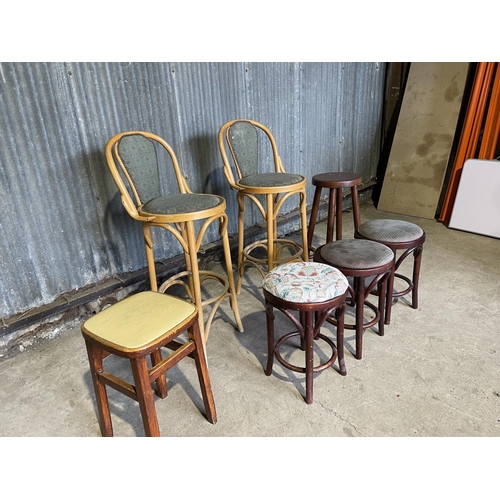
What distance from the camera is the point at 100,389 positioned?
5.19 ft

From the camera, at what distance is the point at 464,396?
184 cm

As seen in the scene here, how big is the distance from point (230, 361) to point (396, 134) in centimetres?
338

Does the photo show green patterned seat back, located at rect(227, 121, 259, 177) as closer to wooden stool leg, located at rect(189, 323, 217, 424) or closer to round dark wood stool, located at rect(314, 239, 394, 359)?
round dark wood stool, located at rect(314, 239, 394, 359)

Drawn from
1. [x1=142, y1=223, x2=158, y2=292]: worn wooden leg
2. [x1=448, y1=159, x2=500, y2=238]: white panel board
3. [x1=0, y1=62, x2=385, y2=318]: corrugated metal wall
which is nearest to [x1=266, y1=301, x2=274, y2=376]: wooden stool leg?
[x1=142, y1=223, x2=158, y2=292]: worn wooden leg

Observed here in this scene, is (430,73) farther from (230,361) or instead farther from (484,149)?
(230,361)

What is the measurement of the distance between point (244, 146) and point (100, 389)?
5.64 ft

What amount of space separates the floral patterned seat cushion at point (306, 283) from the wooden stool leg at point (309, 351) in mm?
91

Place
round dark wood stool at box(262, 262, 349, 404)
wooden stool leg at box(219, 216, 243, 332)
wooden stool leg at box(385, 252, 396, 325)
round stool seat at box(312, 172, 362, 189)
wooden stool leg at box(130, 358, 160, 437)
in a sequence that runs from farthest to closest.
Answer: round stool seat at box(312, 172, 362, 189)
wooden stool leg at box(385, 252, 396, 325)
wooden stool leg at box(219, 216, 243, 332)
round dark wood stool at box(262, 262, 349, 404)
wooden stool leg at box(130, 358, 160, 437)

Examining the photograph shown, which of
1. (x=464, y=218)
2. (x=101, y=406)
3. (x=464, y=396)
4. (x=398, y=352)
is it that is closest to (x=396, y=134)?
(x=464, y=218)

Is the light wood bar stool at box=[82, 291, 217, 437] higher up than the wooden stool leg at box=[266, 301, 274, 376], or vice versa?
the light wood bar stool at box=[82, 291, 217, 437]

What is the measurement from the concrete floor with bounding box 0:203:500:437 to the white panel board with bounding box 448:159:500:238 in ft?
4.04

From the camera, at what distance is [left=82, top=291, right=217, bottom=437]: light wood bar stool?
139 cm

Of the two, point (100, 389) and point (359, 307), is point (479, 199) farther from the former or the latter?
point (100, 389)

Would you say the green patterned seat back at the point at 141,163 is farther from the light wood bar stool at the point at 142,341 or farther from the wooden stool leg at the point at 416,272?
the wooden stool leg at the point at 416,272
